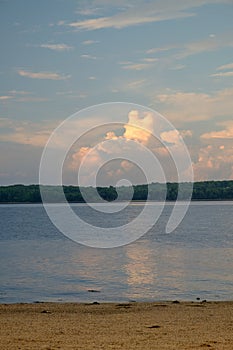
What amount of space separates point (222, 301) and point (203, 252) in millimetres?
24988

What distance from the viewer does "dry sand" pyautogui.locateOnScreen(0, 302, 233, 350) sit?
42.8 ft

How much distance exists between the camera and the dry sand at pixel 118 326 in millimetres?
13047

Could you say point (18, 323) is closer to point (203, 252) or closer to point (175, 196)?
point (203, 252)

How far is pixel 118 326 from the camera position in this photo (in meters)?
15.8

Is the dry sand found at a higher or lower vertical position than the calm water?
higher

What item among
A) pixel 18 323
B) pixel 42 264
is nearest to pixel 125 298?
pixel 18 323

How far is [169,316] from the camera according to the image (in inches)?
701

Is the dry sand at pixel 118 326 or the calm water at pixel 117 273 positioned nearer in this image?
the dry sand at pixel 118 326

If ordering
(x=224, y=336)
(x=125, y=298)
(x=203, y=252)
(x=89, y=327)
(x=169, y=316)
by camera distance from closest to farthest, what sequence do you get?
(x=224, y=336)
(x=89, y=327)
(x=169, y=316)
(x=125, y=298)
(x=203, y=252)

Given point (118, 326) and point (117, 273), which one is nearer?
point (118, 326)

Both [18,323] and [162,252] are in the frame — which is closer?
[18,323]

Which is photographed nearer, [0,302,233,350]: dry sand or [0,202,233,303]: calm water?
[0,302,233,350]: dry sand

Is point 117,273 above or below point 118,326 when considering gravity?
below

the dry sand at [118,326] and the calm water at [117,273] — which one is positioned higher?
the dry sand at [118,326]
